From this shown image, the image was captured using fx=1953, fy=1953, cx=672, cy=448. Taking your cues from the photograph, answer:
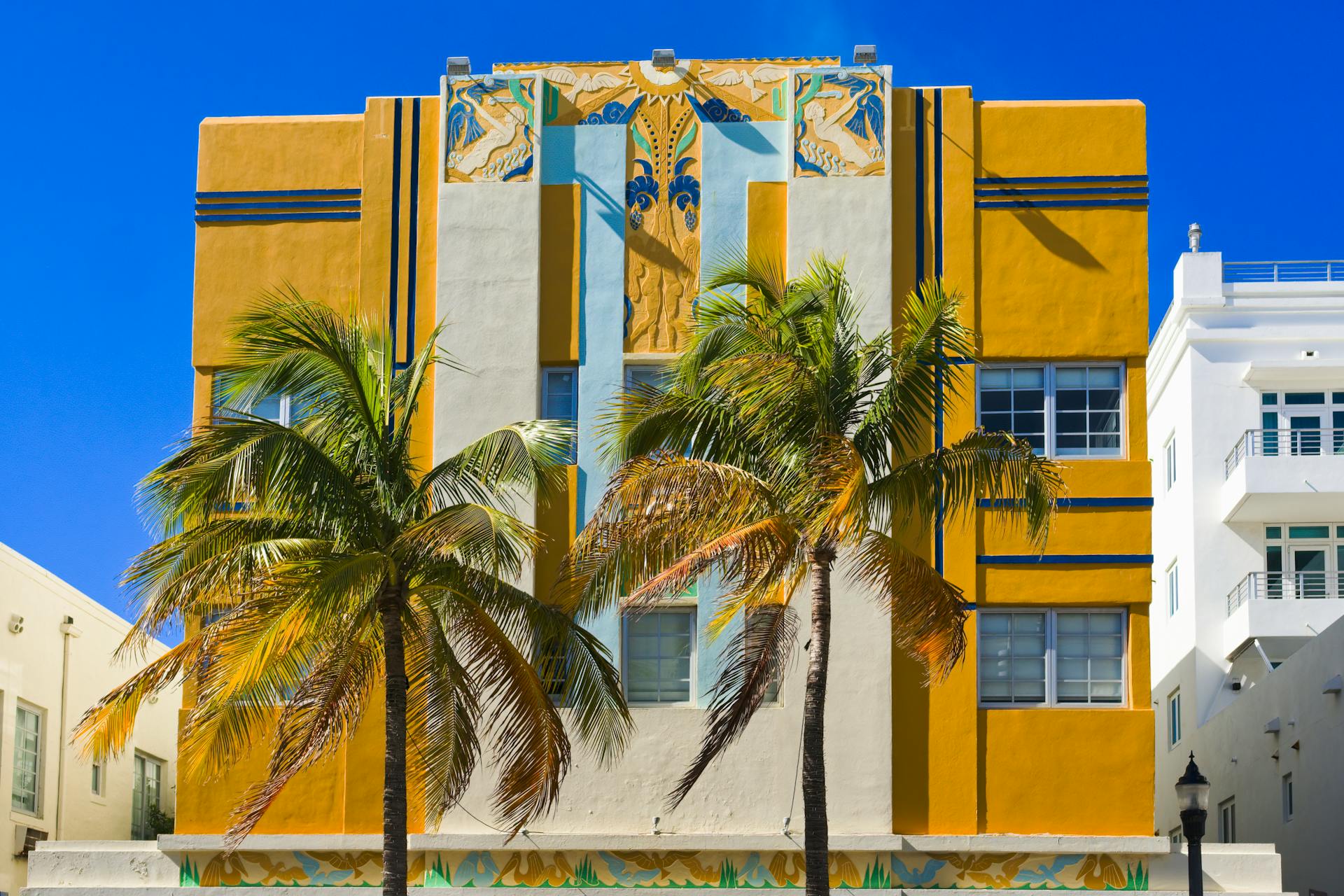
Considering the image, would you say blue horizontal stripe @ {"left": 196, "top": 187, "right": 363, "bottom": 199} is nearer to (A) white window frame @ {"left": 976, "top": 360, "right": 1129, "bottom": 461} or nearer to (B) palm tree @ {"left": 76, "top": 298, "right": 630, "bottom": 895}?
(B) palm tree @ {"left": 76, "top": 298, "right": 630, "bottom": 895}

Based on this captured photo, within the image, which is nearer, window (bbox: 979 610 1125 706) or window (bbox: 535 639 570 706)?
window (bbox: 535 639 570 706)

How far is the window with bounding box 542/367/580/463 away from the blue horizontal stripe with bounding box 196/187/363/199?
3585mm

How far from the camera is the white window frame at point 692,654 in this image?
81.5 ft

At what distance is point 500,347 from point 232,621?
23.7 feet

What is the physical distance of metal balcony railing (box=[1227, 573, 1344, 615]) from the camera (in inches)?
1467

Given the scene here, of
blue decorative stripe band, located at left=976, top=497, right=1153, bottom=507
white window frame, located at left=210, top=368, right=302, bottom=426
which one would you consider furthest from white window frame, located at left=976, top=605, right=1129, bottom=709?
white window frame, located at left=210, top=368, right=302, bottom=426

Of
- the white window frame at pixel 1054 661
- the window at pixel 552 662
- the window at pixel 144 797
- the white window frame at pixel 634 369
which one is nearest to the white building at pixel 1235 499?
the white window frame at pixel 1054 661

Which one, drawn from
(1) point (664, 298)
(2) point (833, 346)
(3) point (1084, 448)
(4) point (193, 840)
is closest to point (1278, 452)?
(3) point (1084, 448)

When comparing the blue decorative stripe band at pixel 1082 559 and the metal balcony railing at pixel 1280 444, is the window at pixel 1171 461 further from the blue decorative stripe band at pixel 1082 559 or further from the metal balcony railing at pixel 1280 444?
the blue decorative stripe band at pixel 1082 559

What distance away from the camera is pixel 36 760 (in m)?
32.0

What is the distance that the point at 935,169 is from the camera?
1019 inches

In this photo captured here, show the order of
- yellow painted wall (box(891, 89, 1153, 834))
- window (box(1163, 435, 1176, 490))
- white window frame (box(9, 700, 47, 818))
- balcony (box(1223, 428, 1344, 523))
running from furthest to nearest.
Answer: window (box(1163, 435, 1176, 490)) < balcony (box(1223, 428, 1344, 523)) < white window frame (box(9, 700, 47, 818)) < yellow painted wall (box(891, 89, 1153, 834))

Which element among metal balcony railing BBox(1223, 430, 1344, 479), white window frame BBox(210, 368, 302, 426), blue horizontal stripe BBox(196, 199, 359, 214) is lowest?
white window frame BBox(210, 368, 302, 426)

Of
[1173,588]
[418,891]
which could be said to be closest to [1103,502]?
[418,891]
